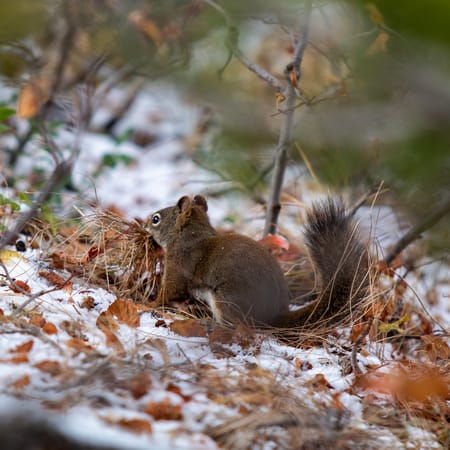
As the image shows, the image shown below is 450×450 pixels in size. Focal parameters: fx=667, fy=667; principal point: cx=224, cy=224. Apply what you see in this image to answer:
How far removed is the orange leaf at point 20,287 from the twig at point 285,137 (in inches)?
51.6

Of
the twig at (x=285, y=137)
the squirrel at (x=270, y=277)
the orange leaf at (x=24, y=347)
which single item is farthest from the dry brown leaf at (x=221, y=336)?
the twig at (x=285, y=137)

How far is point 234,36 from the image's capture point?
10.9 feet

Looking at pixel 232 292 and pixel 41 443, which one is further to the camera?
pixel 232 292

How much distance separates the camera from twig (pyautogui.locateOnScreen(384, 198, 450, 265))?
7.98 ft

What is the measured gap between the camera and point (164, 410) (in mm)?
1824

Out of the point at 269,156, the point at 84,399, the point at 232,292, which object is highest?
the point at 269,156

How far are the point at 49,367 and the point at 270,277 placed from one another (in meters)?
1.18

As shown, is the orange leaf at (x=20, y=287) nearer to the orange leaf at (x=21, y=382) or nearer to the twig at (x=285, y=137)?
the orange leaf at (x=21, y=382)

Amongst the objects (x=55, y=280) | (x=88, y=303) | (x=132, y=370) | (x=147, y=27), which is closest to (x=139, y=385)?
(x=132, y=370)

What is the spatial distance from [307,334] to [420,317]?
0.91 meters

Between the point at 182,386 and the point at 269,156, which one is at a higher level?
the point at 269,156

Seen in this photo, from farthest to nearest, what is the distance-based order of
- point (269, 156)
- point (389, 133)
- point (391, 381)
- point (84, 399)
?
point (269, 156)
point (391, 381)
point (84, 399)
point (389, 133)

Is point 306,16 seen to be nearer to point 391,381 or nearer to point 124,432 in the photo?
point 391,381

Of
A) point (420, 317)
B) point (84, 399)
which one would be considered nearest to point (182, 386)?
point (84, 399)
